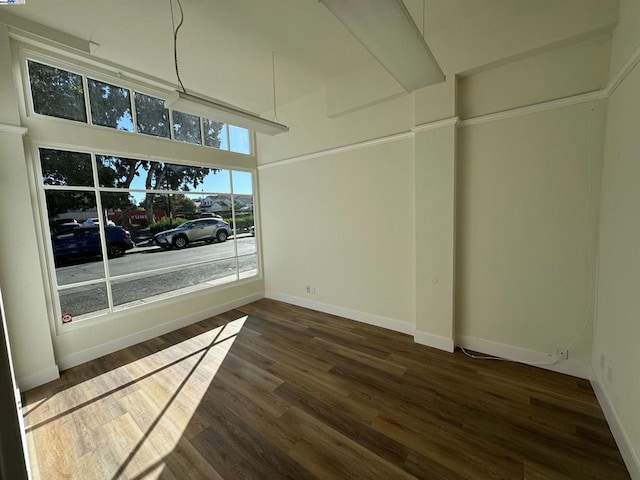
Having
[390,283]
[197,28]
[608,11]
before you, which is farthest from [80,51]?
[608,11]

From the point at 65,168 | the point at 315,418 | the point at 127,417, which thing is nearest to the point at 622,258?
the point at 315,418

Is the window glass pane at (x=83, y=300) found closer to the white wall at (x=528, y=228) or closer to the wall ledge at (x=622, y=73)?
the white wall at (x=528, y=228)

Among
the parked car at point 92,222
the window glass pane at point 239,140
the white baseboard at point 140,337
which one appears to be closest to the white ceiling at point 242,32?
the window glass pane at point 239,140

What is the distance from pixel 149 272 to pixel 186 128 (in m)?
2.25

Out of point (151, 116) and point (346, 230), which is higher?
point (151, 116)

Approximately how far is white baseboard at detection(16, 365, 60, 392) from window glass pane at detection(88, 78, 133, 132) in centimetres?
284

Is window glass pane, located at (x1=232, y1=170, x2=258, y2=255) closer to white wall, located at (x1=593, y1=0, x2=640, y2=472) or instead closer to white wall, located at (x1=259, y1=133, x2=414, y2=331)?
white wall, located at (x1=259, y1=133, x2=414, y2=331)

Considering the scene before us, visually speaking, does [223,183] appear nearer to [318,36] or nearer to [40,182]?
[40,182]

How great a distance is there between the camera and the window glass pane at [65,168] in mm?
2949

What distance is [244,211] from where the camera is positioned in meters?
5.11

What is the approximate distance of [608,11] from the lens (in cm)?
216

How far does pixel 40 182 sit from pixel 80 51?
1.51 meters

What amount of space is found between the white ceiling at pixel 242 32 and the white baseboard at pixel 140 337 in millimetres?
3442

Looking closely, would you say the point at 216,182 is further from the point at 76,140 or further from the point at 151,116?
the point at 76,140
